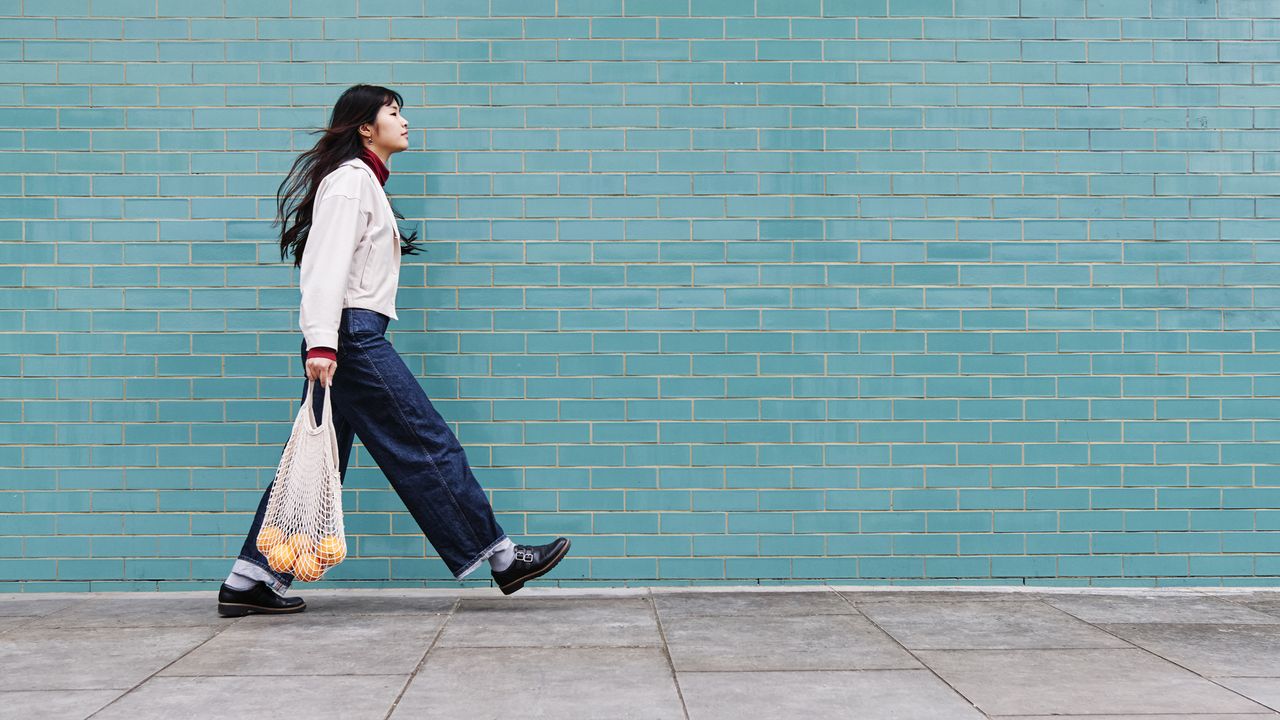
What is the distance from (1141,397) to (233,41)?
429 centimetres

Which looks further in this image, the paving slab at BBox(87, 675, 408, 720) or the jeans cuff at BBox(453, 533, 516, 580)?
the jeans cuff at BBox(453, 533, 516, 580)

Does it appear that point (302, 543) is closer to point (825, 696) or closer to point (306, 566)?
point (306, 566)

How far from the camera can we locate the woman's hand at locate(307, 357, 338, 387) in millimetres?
3709

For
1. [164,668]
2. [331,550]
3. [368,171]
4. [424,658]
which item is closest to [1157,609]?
[424,658]

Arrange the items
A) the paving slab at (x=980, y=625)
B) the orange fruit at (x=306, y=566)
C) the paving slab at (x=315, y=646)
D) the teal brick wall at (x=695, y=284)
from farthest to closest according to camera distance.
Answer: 1. the teal brick wall at (x=695, y=284)
2. the orange fruit at (x=306, y=566)
3. the paving slab at (x=980, y=625)
4. the paving slab at (x=315, y=646)

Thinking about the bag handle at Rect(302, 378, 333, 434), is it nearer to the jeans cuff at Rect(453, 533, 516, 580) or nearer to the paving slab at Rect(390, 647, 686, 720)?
the jeans cuff at Rect(453, 533, 516, 580)

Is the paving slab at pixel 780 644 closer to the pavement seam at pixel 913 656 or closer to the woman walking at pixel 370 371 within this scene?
the pavement seam at pixel 913 656

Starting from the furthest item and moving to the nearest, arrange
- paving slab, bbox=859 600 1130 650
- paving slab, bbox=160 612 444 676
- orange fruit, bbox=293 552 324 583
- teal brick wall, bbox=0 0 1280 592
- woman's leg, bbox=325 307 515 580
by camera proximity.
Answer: teal brick wall, bbox=0 0 1280 592
woman's leg, bbox=325 307 515 580
orange fruit, bbox=293 552 324 583
paving slab, bbox=859 600 1130 650
paving slab, bbox=160 612 444 676

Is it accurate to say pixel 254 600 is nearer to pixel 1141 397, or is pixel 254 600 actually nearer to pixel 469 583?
pixel 469 583

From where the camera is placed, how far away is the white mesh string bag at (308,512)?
371 cm

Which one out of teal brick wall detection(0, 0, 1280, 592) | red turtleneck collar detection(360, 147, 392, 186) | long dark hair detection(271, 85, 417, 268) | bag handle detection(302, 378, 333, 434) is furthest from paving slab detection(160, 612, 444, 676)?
red turtleneck collar detection(360, 147, 392, 186)

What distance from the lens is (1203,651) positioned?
3.41 metres

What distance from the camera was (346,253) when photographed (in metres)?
3.79

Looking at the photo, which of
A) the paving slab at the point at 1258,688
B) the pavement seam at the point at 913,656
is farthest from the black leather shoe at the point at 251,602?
the paving slab at the point at 1258,688
